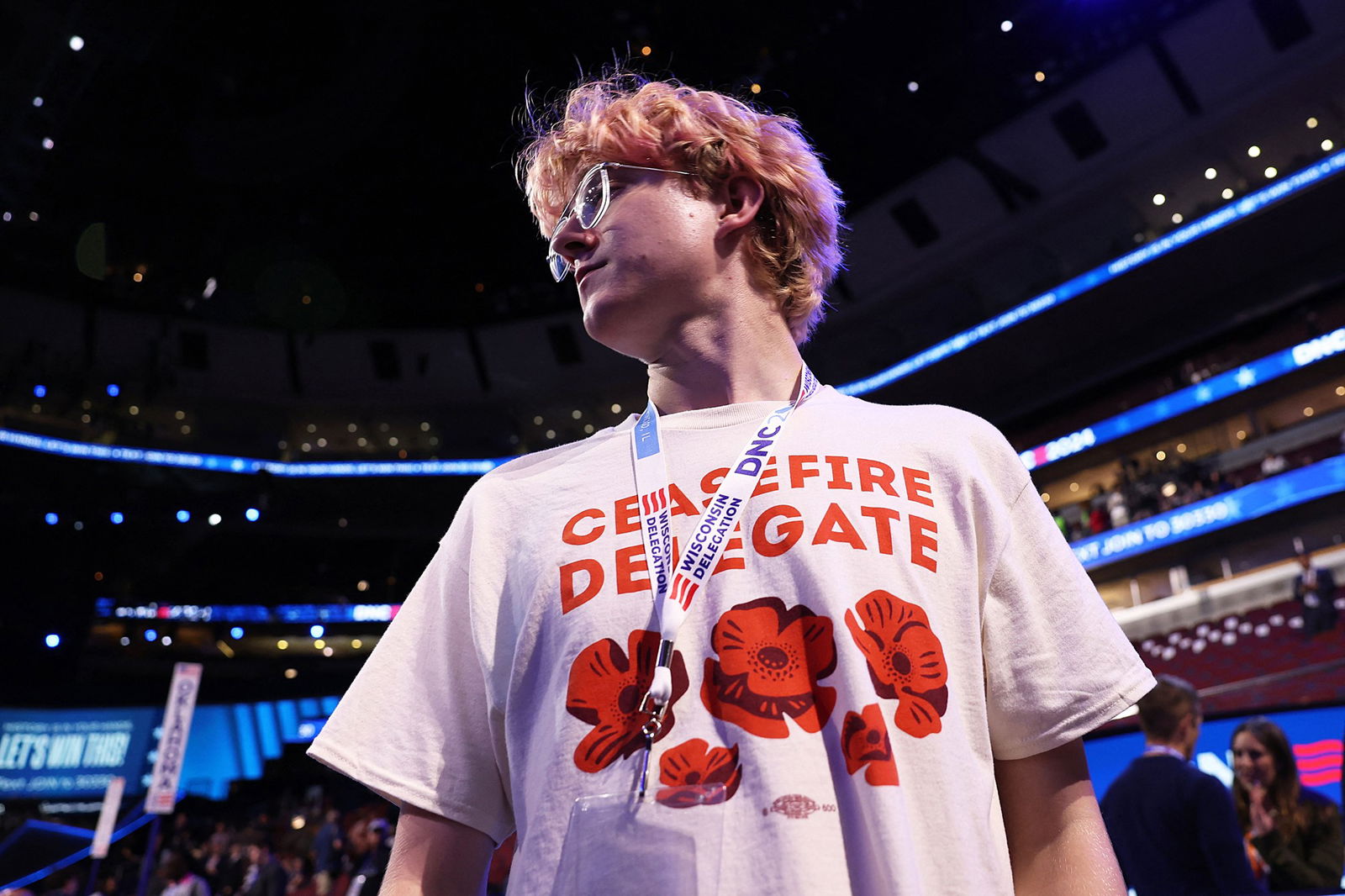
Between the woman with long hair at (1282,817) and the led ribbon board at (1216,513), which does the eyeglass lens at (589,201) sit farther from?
the led ribbon board at (1216,513)

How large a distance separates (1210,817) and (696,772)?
2.80 m

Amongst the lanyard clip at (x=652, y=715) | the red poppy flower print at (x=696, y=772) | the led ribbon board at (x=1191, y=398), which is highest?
the led ribbon board at (x=1191, y=398)

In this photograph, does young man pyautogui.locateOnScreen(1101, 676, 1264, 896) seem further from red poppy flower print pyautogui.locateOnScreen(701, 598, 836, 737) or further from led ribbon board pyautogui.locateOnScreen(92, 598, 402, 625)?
led ribbon board pyautogui.locateOnScreen(92, 598, 402, 625)

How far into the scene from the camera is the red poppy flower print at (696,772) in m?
0.88

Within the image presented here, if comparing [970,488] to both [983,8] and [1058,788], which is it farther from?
[983,8]

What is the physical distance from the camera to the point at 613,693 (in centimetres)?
97

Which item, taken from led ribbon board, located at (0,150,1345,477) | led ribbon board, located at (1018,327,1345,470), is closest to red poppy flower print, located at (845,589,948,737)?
led ribbon board, located at (0,150,1345,477)

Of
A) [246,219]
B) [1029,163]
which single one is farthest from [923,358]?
[246,219]

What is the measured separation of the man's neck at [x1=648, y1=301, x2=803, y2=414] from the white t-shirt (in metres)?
0.07

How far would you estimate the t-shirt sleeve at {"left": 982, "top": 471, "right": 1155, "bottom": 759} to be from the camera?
0.99 metres

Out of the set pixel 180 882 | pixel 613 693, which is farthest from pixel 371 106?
pixel 613 693

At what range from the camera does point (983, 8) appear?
1302 cm

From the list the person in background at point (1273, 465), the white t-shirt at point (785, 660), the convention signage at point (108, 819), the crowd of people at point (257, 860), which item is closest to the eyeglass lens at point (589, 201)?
the white t-shirt at point (785, 660)

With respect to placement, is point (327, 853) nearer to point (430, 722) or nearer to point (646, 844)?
point (430, 722)
